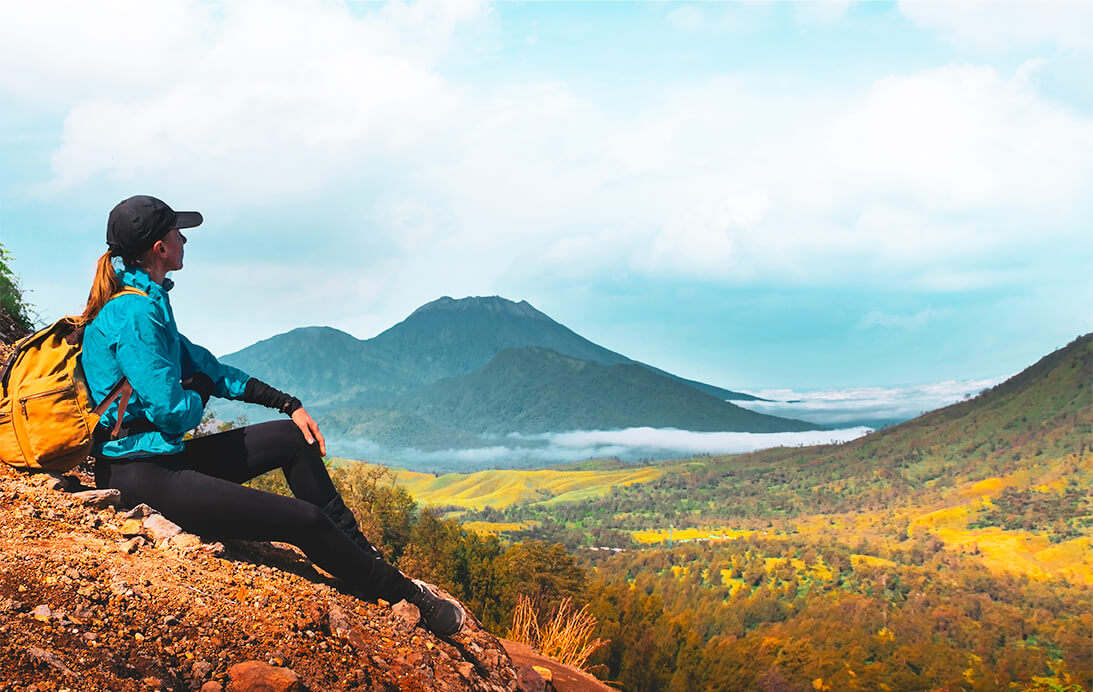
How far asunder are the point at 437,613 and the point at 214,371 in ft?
6.68

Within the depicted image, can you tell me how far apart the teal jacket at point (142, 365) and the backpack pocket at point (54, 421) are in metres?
0.10

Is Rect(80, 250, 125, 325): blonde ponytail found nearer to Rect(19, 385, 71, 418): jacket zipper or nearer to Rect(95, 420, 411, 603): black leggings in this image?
Rect(19, 385, 71, 418): jacket zipper

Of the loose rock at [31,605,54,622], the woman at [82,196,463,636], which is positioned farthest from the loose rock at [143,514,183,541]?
the loose rock at [31,605,54,622]

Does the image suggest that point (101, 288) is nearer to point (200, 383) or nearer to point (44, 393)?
point (44, 393)

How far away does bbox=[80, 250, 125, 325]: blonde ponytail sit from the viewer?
4039 mm

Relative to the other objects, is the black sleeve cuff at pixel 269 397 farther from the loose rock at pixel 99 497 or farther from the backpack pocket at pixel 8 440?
the backpack pocket at pixel 8 440

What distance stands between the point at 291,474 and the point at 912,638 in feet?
301

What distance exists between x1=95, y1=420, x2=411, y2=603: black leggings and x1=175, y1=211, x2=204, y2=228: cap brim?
117cm

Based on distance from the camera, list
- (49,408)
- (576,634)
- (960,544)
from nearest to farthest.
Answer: (49,408) < (576,634) < (960,544)

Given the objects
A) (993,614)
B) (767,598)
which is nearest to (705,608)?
(767,598)

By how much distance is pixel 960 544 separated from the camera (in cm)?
13225

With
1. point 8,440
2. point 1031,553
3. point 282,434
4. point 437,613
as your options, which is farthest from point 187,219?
point 1031,553

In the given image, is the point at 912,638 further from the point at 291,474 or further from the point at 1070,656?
the point at 291,474

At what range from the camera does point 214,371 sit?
4.84m
